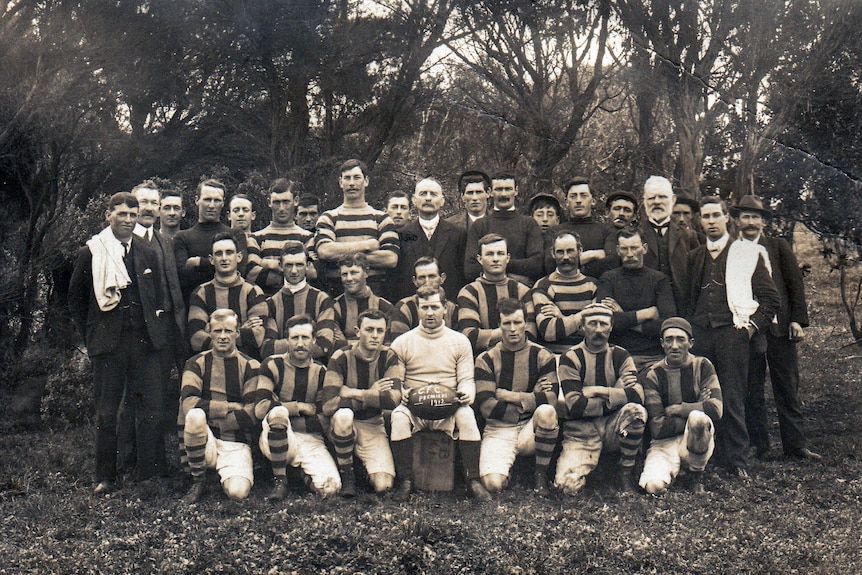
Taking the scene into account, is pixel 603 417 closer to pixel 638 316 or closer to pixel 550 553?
pixel 638 316

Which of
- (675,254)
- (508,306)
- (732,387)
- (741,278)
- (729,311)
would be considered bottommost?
(732,387)

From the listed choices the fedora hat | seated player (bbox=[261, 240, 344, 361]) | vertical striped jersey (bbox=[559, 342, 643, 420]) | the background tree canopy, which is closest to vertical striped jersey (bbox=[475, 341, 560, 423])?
vertical striped jersey (bbox=[559, 342, 643, 420])

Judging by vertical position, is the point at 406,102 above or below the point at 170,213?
above

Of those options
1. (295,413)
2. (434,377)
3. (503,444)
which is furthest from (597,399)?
(295,413)

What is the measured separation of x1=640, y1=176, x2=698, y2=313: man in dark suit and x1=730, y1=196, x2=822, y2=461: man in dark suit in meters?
0.45

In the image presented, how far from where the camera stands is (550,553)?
13.3 ft

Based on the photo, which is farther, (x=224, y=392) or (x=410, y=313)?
(x=410, y=313)

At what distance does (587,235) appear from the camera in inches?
A: 240

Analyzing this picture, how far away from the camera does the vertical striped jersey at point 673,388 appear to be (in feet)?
17.5

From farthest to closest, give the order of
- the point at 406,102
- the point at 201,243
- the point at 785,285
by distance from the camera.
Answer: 1. the point at 406,102
2. the point at 201,243
3. the point at 785,285

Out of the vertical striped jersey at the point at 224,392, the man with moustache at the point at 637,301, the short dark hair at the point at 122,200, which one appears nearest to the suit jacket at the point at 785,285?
the man with moustache at the point at 637,301

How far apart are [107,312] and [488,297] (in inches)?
105

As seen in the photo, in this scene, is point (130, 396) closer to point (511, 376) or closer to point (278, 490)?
point (278, 490)

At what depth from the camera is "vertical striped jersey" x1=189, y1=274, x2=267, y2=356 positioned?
5.59 metres
